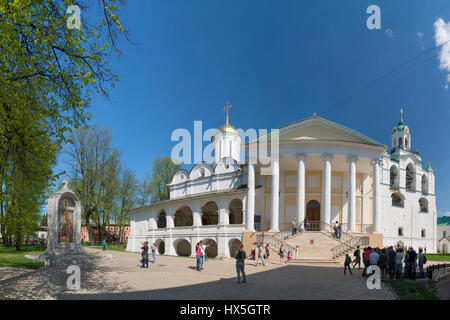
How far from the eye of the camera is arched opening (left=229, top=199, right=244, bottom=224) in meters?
36.1

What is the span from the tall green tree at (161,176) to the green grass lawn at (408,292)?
151 feet

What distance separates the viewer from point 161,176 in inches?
2258

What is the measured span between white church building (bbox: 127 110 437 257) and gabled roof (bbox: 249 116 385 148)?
82 mm

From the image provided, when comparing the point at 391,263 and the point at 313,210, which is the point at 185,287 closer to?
the point at 391,263

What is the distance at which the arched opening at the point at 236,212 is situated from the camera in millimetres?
36088

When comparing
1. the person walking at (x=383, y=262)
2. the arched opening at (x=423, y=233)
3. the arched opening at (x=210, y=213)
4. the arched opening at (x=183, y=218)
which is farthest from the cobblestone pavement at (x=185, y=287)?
the arched opening at (x=423, y=233)

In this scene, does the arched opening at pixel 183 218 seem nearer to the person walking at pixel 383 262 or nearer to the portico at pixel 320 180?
the portico at pixel 320 180

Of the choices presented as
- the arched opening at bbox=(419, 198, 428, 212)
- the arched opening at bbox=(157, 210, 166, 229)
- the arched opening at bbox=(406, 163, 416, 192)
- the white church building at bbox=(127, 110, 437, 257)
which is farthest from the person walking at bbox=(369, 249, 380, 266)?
the arched opening at bbox=(419, 198, 428, 212)

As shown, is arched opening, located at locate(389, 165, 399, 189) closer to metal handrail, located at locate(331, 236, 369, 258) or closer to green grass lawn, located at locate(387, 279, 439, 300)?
metal handrail, located at locate(331, 236, 369, 258)

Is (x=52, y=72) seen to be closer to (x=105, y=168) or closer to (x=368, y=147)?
(x=368, y=147)

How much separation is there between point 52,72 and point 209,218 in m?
31.8

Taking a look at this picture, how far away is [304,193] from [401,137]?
95.2 ft
